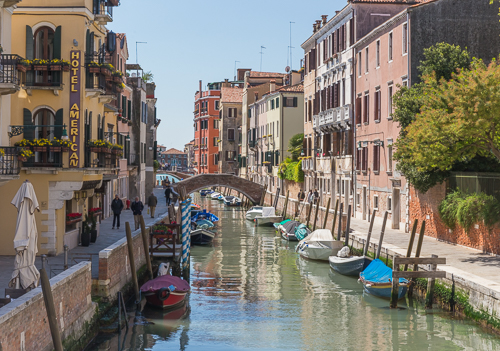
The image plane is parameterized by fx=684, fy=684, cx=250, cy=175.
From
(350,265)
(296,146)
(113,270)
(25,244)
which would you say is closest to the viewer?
(25,244)

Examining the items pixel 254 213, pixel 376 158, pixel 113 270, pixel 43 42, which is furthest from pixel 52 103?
pixel 254 213

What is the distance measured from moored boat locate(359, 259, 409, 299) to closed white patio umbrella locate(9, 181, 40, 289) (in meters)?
9.37

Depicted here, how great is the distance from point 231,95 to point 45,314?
222 ft

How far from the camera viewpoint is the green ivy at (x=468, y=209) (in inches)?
749

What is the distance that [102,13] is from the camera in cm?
2128

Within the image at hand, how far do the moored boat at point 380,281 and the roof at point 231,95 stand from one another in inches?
2301

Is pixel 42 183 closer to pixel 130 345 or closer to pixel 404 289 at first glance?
pixel 130 345

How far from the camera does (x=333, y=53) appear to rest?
37344 millimetres

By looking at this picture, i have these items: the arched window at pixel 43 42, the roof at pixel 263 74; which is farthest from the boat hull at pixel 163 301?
the roof at pixel 263 74

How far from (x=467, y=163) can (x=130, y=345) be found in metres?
13.5

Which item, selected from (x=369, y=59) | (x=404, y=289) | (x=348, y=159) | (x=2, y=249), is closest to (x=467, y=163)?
(x=404, y=289)

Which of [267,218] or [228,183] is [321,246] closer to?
[267,218]

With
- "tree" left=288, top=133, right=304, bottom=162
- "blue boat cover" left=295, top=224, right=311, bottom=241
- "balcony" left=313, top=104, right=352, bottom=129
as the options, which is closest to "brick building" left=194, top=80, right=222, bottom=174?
"tree" left=288, top=133, right=304, bottom=162

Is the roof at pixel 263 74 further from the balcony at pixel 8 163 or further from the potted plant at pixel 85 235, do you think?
the balcony at pixel 8 163
